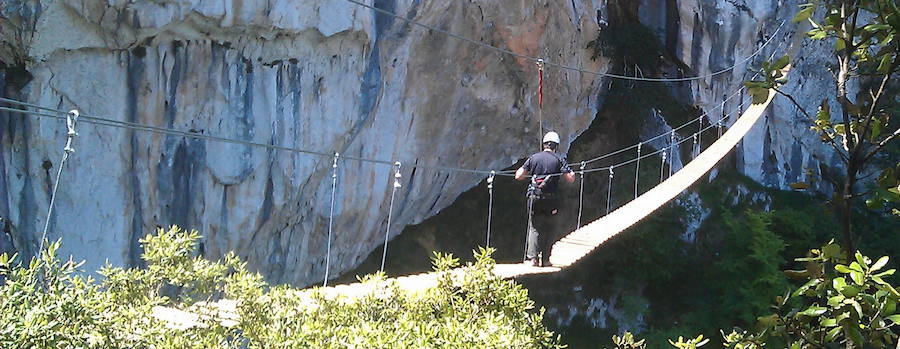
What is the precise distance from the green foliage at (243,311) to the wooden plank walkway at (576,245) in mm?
42

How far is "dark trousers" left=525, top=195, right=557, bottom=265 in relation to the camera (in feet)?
13.4

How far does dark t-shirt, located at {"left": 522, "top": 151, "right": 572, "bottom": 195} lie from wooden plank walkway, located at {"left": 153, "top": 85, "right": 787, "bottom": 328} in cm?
47

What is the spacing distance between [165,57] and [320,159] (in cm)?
135

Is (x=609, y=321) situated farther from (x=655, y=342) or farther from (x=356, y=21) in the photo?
(x=356, y=21)

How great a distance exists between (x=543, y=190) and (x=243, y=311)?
223 cm

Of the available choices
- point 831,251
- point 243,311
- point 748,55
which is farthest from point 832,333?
point 748,55

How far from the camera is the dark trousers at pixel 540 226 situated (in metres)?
4.08

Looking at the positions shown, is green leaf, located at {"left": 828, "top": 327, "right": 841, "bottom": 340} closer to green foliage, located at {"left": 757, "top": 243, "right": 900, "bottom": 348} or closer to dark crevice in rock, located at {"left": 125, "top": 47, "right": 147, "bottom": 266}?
green foliage, located at {"left": 757, "top": 243, "right": 900, "bottom": 348}

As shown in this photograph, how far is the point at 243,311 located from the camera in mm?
2055

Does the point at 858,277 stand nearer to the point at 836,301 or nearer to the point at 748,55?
the point at 836,301

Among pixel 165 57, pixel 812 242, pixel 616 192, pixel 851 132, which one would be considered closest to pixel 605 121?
pixel 616 192

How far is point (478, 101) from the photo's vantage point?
6871mm

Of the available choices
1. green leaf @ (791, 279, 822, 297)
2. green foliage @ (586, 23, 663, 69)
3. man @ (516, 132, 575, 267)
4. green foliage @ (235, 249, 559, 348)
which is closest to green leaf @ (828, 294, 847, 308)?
green leaf @ (791, 279, 822, 297)

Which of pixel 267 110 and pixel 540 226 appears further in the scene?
pixel 267 110
